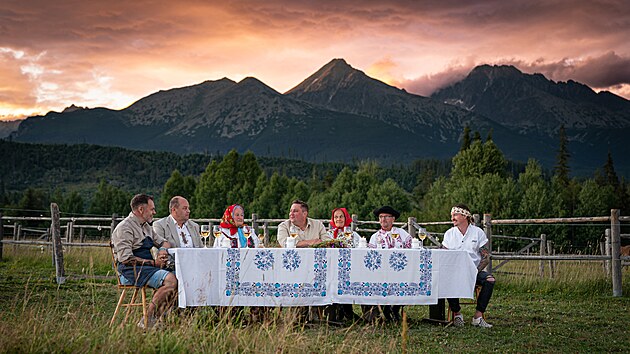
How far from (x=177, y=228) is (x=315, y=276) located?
1665 mm

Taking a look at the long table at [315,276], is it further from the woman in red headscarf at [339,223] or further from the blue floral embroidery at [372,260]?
the woman in red headscarf at [339,223]

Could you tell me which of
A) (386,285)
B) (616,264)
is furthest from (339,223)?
(616,264)

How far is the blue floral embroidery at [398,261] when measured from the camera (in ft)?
22.8

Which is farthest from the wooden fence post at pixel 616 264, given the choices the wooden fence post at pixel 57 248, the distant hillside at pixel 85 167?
the distant hillside at pixel 85 167

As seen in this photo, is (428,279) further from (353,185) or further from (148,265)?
(353,185)

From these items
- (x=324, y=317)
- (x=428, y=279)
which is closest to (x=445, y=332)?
(x=428, y=279)

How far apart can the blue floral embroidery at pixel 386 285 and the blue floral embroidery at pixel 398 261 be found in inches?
6.4

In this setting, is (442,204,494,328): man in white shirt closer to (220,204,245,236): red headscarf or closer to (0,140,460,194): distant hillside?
(220,204,245,236): red headscarf

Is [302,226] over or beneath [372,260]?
over

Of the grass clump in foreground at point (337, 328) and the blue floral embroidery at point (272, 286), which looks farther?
the blue floral embroidery at point (272, 286)

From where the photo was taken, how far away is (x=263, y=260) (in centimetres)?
670

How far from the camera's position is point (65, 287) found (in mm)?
11141

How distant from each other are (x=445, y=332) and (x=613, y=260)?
4865 mm

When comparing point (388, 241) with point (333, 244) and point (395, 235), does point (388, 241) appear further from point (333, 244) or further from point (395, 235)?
point (333, 244)
